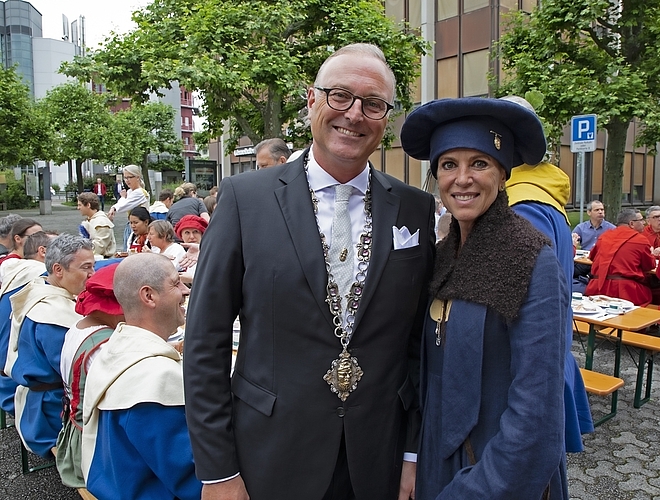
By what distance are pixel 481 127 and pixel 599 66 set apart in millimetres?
12758

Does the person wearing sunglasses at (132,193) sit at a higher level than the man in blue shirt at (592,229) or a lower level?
higher

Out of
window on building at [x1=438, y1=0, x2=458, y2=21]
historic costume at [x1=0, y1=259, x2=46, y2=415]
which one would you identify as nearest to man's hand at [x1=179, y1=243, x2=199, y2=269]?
historic costume at [x1=0, y1=259, x2=46, y2=415]

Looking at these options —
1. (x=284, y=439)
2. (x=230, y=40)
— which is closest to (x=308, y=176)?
(x=284, y=439)

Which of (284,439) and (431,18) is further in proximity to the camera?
(431,18)

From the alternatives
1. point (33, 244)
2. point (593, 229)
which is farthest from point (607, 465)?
point (593, 229)

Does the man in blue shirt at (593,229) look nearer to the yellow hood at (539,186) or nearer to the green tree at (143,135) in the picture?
the yellow hood at (539,186)

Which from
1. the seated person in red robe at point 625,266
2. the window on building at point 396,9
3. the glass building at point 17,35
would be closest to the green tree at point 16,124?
the window on building at point 396,9

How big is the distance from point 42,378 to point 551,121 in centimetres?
1240

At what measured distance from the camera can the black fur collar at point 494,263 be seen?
1357mm

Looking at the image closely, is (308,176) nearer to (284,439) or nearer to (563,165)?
(284,439)

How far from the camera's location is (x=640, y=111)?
11.2 meters

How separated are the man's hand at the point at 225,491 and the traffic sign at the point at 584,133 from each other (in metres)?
8.32

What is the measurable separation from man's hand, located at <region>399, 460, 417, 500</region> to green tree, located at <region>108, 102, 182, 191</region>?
3607cm

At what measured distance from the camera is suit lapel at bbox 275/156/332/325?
A: 152cm
